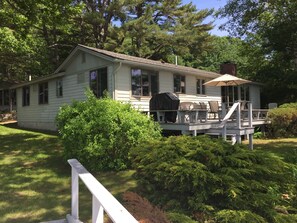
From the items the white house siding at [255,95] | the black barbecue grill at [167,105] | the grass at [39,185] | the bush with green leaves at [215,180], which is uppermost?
the white house siding at [255,95]

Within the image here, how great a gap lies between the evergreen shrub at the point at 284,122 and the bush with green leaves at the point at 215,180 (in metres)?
12.0

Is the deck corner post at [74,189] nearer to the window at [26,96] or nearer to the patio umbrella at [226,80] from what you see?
the patio umbrella at [226,80]

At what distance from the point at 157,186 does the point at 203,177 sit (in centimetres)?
87

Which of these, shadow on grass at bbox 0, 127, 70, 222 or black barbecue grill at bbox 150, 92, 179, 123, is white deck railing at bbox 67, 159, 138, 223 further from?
black barbecue grill at bbox 150, 92, 179, 123

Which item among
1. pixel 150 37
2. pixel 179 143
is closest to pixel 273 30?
pixel 150 37

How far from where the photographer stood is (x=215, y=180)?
4.24m

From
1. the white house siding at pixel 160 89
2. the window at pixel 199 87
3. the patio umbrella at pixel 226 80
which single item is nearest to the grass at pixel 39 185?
the white house siding at pixel 160 89

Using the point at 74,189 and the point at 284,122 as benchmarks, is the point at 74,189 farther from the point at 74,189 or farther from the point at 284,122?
the point at 284,122

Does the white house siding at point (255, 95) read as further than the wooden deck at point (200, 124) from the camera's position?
Yes

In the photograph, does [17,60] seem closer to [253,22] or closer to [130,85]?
[130,85]

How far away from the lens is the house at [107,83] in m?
14.8

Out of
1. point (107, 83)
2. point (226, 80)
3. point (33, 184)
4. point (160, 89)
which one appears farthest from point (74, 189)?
point (160, 89)

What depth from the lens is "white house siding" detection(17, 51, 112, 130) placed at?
16.5 meters

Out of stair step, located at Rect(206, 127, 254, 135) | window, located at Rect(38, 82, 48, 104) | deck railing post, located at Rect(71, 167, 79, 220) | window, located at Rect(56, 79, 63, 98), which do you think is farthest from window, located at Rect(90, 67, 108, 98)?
deck railing post, located at Rect(71, 167, 79, 220)
